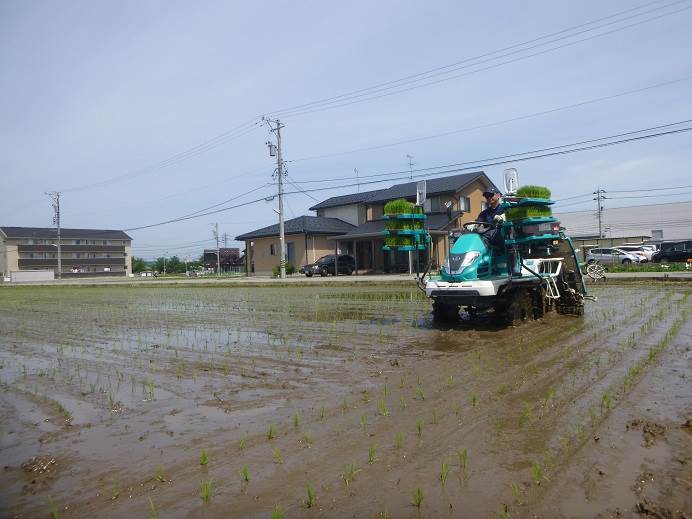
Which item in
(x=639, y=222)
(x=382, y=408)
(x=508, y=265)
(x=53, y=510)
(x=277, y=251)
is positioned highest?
(x=639, y=222)

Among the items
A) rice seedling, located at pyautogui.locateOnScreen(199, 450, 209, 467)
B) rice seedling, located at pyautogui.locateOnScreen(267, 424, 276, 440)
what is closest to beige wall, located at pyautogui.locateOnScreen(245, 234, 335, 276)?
rice seedling, located at pyautogui.locateOnScreen(267, 424, 276, 440)

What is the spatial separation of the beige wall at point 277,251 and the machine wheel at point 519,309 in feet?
94.0

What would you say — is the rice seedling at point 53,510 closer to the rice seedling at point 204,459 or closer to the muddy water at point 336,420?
the muddy water at point 336,420

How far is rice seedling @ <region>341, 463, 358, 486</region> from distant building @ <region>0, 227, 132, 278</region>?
262 feet

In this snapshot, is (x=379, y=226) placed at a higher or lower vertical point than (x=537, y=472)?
higher

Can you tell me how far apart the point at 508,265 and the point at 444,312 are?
135 centimetres

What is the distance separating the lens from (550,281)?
930 centimetres

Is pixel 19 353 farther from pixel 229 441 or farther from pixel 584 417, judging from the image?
pixel 584 417

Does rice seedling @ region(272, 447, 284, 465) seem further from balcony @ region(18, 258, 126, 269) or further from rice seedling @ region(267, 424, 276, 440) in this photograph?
balcony @ region(18, 258, 126, 269)

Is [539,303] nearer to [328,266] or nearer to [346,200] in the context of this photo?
[328,266]

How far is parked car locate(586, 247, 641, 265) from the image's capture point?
101 ft

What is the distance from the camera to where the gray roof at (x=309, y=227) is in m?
36.9

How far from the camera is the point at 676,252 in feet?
94.8

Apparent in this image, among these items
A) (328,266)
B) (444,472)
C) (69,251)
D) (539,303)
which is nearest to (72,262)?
(69,251)
